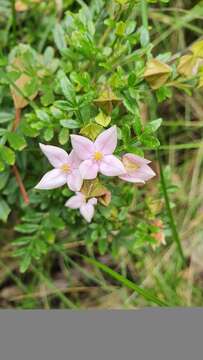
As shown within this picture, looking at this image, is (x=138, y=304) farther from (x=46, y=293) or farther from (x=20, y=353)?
(x=20, y=353)

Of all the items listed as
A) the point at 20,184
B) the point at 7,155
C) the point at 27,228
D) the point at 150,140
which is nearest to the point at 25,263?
the point at 27,228

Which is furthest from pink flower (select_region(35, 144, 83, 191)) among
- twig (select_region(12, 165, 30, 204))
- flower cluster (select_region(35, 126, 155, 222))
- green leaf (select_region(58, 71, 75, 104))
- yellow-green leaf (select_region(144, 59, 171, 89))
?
twig (select_region(12, 165, 30, 204))

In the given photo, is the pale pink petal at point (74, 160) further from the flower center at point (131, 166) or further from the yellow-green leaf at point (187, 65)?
the yellow-green leaf at point (187, 65)

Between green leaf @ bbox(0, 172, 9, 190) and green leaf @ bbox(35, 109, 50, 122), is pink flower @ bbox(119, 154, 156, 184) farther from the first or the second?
green leaf @ bbox(0, 172, 9, 190)

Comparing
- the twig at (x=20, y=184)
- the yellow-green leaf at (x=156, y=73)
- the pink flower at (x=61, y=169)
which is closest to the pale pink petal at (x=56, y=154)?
the pink flower at (x=61, y=169)

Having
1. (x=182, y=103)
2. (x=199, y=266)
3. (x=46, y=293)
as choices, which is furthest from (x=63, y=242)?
(x=182, y=103)
